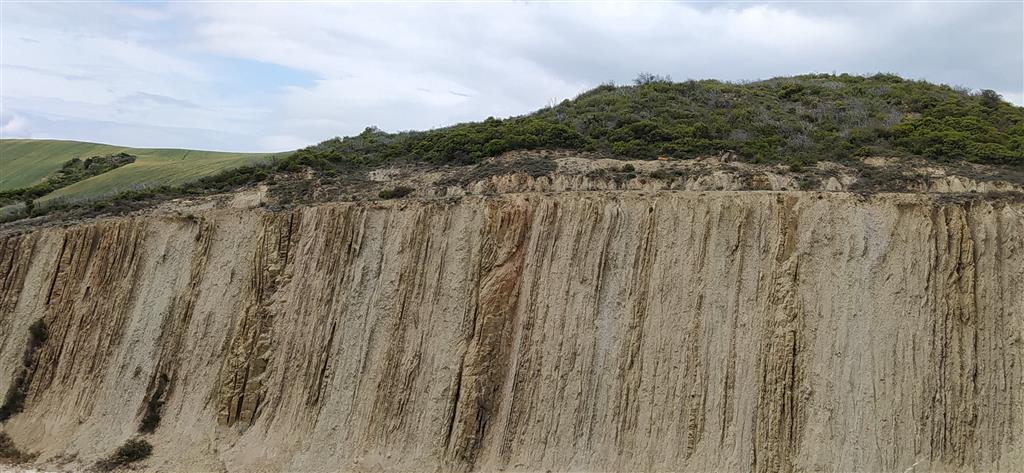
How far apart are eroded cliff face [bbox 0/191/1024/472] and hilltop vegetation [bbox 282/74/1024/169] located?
286 inches

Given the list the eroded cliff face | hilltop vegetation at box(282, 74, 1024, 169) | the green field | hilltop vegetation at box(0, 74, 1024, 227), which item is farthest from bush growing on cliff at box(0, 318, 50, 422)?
the green field

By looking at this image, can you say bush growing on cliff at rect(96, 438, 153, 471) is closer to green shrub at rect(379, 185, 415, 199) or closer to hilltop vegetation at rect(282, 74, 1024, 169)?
green shrub at rect(379, 185, 415, 199)

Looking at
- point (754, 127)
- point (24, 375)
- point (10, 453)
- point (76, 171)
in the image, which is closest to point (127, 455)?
point (10, 453)

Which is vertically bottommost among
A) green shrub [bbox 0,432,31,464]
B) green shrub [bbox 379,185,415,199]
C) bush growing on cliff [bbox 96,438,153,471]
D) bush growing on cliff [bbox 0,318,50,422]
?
green shrub [bbox 0,432,31,464]

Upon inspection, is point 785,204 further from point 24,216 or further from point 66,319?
point 24,216

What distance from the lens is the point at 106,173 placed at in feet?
161

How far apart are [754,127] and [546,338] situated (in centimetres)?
1461

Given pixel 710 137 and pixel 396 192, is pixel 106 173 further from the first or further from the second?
pixel 710 137

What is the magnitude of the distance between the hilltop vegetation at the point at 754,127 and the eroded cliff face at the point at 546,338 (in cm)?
727

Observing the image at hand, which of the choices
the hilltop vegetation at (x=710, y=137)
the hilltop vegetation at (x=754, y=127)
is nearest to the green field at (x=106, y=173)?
the hilltop vegetation at (x=710, y=137)

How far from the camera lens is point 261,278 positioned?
23.5m

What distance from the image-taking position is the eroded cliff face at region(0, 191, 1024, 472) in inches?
683

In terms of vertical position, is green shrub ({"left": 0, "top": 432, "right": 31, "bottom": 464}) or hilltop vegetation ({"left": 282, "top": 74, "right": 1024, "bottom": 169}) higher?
hilltop vegetation ({"left": 282, "top": 74, "right": 1024, "bottom": 169})

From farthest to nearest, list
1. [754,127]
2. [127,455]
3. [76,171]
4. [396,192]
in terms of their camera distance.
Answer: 1. [76,171]
2. [754,127]
3. [396,192]
4. [127,455]
